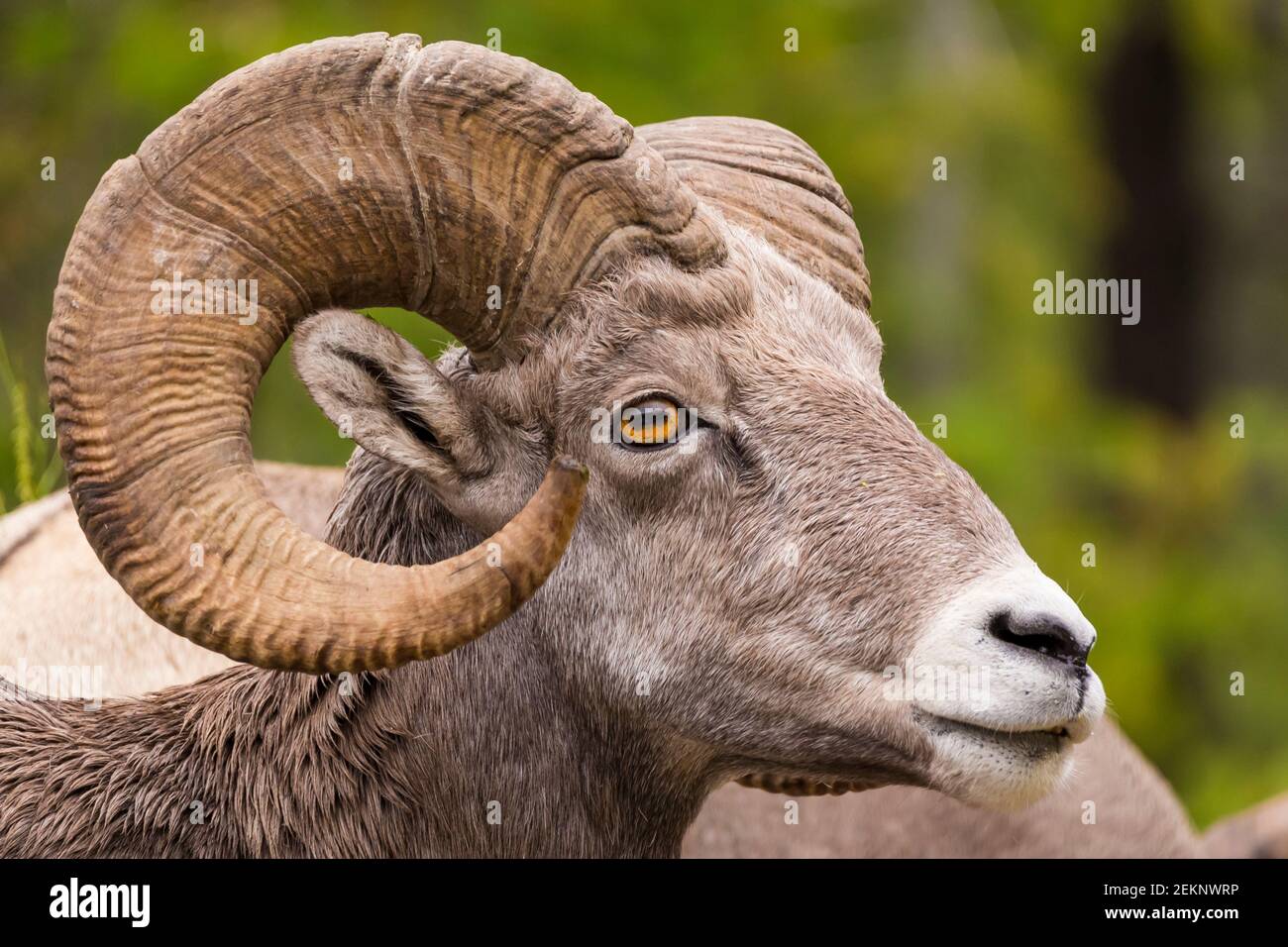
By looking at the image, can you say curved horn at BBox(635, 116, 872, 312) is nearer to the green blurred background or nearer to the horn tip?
the horn tip

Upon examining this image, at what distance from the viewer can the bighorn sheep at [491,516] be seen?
4469 millimetres

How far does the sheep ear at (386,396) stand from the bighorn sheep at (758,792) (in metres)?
1.82

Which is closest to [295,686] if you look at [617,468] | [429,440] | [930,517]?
[429,440]

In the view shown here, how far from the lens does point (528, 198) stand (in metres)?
4.86

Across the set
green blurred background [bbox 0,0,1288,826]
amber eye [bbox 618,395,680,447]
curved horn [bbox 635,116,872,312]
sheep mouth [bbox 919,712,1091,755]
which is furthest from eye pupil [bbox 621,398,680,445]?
green blurred background [bbox 0,0,1288,826]

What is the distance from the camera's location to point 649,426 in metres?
4.85

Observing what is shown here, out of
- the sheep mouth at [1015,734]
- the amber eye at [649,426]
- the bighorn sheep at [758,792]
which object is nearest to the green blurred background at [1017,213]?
the bighorn sheep at [758,792]

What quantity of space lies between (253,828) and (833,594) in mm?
1766

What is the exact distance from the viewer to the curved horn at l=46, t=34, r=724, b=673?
14.6ft

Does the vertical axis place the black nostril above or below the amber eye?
below

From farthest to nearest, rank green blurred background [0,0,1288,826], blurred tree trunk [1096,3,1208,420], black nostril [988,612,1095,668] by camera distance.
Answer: blurred tree trunk [1096,3,1208,420]
green blurred background [0,0,1288,826]
black nostril [988,612,1095,668]

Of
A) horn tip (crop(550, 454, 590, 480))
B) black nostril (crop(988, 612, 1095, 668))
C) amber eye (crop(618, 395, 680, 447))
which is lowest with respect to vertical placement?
black nostril (crop(988, 612, 1095, 668))

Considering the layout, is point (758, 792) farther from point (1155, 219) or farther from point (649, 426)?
point (1155, 219)

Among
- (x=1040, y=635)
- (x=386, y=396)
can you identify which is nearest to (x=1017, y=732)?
(x=1040, y=635)
